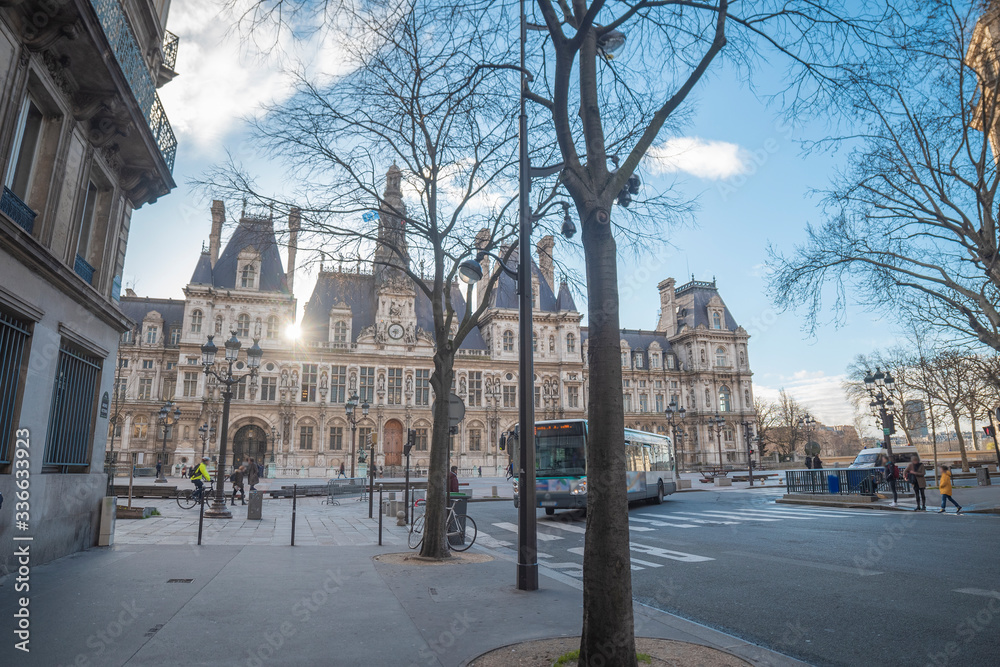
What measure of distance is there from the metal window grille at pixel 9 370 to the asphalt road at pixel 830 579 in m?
8.71

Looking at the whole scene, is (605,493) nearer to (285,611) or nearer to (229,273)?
(285,611)

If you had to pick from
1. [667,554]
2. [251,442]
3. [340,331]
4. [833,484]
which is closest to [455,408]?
[667,554]

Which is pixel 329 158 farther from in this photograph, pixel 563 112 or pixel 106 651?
pixel 106 651

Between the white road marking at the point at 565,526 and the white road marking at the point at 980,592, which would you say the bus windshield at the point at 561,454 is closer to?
the white road marking at the point at 565,526

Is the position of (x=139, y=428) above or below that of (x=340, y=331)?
below

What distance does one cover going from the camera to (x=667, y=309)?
258 feet

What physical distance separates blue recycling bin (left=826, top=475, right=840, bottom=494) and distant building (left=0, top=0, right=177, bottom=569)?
27.0 meters

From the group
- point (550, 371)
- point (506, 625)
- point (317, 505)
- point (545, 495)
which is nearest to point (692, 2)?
point (506, 625)

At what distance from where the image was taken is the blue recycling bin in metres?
26.4

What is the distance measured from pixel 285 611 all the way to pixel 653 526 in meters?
12.7

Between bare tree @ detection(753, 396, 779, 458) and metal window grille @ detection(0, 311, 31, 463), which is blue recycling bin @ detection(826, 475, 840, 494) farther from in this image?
bare tree @ detection(753, 396, 779, 458)

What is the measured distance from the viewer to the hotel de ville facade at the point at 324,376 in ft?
170

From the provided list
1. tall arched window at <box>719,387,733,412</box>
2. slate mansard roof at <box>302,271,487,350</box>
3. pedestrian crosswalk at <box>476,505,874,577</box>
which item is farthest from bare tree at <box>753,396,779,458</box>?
Answer: pedestrian crosswalk at <box>476,505,874,577</box>

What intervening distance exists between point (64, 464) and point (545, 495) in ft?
45.1
